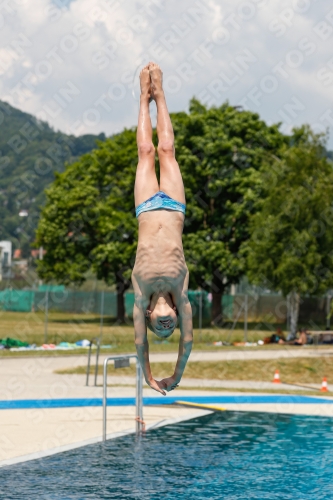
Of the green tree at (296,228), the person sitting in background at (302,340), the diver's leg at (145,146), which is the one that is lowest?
the person sitting in background at (302,340)

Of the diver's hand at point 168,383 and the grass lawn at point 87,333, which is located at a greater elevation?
the grass lawn at point 87,333

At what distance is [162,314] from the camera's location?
8195mm

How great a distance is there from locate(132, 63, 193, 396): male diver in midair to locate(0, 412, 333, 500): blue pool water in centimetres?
360

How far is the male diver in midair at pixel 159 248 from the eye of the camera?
8.27 m

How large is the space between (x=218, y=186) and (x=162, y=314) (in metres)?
39.3

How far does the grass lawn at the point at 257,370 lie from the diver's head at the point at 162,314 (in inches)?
704

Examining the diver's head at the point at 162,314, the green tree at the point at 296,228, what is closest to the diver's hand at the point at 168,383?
the diver's head at the point at 162,314

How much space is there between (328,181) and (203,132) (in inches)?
444

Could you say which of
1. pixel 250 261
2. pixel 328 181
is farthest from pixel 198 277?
pixel 328 181

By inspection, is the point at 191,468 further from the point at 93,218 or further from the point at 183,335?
the point at 93,218

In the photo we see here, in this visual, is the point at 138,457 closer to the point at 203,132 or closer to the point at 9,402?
the point at 9,402

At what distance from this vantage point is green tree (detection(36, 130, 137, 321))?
49.9m

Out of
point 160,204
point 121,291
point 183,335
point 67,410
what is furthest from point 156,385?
point 121,291

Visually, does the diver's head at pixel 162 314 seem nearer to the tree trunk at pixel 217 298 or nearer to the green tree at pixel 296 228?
the green tree at pixel 296 228
